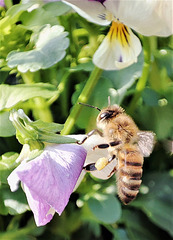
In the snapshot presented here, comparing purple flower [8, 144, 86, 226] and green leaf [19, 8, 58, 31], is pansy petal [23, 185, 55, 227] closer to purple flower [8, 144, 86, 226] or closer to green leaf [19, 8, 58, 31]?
purple flower [8, 144, 86, 226]

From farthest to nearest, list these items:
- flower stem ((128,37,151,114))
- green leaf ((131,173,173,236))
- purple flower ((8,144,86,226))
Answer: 1. green leaf ((131,173,173,236))
2. flower stem ((128,37,151,114))
3. purple flower ((8,144,86,226))

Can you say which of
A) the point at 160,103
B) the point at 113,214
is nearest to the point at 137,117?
the point at 160,103

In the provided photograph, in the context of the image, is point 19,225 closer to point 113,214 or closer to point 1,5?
point 113,214

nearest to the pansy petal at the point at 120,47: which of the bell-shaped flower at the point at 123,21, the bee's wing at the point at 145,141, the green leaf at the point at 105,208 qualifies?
the bell-shaped flower at the point at 123,21

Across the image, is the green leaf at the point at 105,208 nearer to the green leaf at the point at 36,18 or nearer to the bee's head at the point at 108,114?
the bee's head at the point at 108,114

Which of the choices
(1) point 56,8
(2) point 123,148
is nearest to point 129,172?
(2) point 123,148

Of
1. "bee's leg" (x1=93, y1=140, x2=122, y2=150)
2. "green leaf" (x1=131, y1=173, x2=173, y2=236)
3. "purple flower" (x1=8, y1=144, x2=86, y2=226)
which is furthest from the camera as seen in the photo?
"green leaf" (x1=131, y1=173, x2=173, y2=236)

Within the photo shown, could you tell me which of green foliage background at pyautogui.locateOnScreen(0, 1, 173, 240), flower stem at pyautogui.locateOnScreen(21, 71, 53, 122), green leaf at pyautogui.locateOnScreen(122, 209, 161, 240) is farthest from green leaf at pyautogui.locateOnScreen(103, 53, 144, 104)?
green leaf at pyautogui.locateOnScreen(122, 209, 161, 240)
